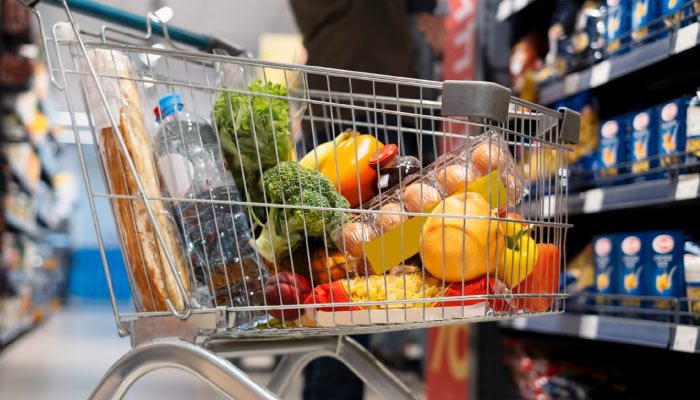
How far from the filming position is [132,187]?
1.15m

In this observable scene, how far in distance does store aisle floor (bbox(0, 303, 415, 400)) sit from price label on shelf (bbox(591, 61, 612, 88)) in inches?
92.1

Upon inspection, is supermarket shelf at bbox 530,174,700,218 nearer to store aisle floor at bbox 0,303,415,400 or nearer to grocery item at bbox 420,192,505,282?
grocery item at bbox 420,192,505,282

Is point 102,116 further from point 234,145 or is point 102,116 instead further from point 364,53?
point 364,53

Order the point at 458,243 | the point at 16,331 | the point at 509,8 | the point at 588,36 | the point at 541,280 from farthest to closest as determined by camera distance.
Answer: the point at 16,331, the point at 509,8, the point at 588,36, the point at 541,280, the point at 458,243

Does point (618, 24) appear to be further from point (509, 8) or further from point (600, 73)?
point (509, 8)

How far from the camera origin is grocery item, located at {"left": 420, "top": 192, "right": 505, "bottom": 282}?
109 cm

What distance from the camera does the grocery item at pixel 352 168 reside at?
1.25 m

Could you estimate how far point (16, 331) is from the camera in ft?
20.4

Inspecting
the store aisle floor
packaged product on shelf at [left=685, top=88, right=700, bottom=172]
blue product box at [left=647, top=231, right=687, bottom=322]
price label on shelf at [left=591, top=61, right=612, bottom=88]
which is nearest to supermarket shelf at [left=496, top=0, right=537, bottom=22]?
price label on shelf at [left=591, top=61, right=612, bottom=88]

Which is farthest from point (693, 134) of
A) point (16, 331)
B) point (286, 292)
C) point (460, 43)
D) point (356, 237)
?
point (16, 331)

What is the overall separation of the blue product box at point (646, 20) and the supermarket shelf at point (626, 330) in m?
0.73

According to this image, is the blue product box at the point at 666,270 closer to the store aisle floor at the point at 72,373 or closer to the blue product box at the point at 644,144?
the blue product box at the point at 644,144

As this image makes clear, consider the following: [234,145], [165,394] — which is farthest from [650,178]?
[165,394]

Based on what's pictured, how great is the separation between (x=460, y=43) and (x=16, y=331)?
16.3 feet
